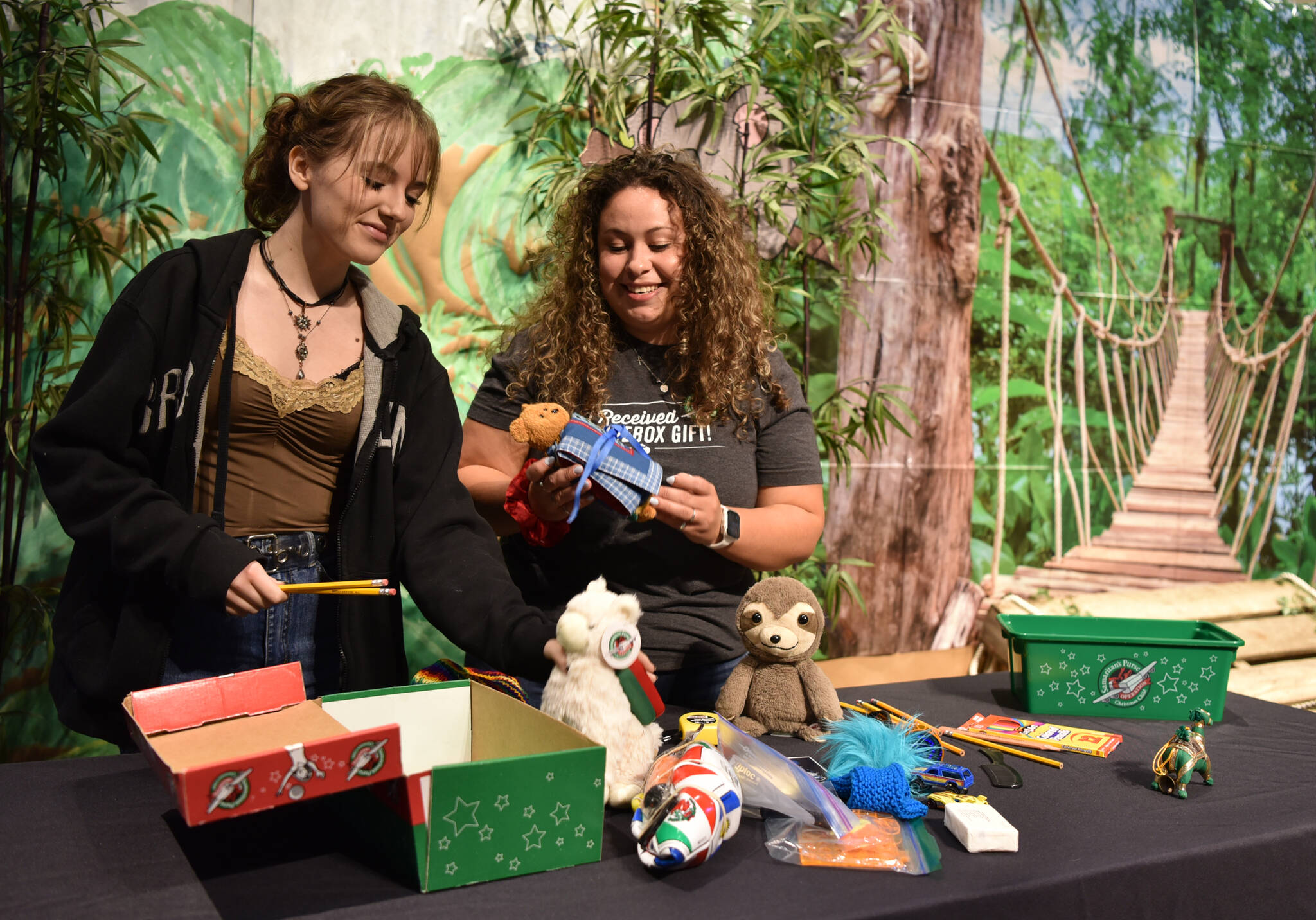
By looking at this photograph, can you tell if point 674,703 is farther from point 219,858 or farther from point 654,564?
point 219,858

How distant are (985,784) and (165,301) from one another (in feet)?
3.81

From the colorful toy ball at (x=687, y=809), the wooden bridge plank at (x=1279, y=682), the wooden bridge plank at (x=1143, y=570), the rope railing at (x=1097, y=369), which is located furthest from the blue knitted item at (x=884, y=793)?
the wooden bridge plank at (x=1143, y=570)

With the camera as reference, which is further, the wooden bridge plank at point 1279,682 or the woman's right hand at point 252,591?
the wooden bridge plank at point 1279,682

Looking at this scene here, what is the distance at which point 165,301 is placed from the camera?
1.14 m

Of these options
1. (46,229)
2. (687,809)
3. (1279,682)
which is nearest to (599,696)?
(687,809)

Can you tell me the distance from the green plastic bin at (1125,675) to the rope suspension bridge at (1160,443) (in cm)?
150

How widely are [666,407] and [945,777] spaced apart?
0.72m

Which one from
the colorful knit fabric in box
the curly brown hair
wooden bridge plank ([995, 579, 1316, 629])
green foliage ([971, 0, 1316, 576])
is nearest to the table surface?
the colorful knit fabric in box

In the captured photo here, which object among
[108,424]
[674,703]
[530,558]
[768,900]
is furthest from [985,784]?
[108,424]

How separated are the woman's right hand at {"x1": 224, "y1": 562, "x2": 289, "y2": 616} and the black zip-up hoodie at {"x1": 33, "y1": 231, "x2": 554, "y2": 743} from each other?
0.04 feet

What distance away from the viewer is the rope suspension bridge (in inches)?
119

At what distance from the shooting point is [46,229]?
2061 mm

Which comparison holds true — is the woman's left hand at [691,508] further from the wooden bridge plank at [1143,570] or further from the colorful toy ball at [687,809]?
the wooden bridge plank at [1143,570]

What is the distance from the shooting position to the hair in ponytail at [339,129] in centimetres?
118
